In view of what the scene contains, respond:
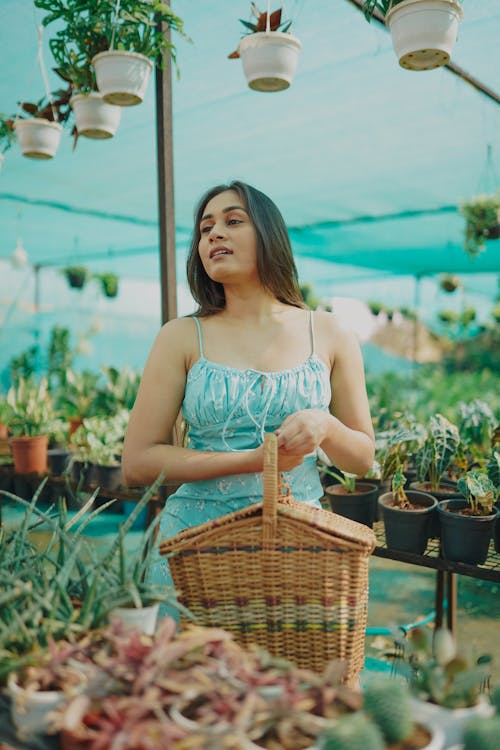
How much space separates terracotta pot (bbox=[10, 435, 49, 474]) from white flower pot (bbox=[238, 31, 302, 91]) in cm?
245

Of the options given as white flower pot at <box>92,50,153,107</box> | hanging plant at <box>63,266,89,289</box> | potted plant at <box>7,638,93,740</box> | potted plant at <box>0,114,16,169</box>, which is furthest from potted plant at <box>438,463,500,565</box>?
hanging plant at <box>63,266,89,289</box>

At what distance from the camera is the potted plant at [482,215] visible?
5.02 m

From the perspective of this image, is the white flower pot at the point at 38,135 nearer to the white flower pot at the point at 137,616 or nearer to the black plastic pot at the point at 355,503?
the black plastic pot at the point at 355,503

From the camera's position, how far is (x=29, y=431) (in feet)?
13.3

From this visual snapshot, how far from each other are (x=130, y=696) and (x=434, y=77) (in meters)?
3.50

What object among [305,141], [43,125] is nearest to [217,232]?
[43,125]

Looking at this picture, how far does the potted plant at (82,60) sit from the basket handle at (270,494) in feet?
6.45

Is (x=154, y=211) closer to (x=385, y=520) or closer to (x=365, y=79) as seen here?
(x=365, y=79)

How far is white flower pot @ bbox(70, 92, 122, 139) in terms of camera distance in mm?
2775

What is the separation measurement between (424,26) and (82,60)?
4.53ft

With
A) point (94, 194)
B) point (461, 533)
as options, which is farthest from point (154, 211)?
point (461, 533)

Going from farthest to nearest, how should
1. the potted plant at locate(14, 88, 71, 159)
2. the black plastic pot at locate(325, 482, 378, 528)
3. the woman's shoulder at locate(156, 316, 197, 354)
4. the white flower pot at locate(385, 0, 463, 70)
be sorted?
the potted plant at locate(14, 88, 71, 159) → the black plastic pot at locate(325, 482, 378, 528) → the white flower pot at locate(385, 0, 463, 70) → the woman's shoulder at locate(156, 316, 197, 354)

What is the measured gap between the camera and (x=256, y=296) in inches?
67.4

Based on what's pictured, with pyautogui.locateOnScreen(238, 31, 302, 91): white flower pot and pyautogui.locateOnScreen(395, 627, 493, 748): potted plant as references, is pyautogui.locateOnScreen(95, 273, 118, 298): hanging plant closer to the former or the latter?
pyautogui.locateOnScreen(238, 31, 302, 91): white flower pot
